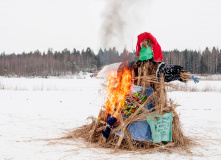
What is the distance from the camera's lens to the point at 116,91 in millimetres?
4316

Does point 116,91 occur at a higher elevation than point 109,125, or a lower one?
higher

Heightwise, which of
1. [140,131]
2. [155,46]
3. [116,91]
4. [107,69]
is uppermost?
[155,46]

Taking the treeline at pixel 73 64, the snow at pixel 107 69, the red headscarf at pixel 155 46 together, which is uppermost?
the treeline at pixel 73 64

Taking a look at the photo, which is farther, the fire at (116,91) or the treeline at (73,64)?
the treeline at (73,64)

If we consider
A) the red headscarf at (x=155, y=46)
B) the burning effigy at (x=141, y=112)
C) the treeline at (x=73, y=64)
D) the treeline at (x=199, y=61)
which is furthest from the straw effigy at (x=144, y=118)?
the treeline at (x=199, y=61)

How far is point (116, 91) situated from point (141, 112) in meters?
0.70

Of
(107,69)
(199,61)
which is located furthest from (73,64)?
(107,69)

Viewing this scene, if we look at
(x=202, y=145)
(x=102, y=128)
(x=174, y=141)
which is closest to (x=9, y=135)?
(x=102, y=128)

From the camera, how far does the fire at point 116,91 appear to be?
4.18 meters

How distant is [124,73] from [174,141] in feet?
5.47

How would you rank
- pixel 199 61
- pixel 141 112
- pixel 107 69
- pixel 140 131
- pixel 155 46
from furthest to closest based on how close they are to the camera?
1. pixel 199 61
2. pixel 107 69
3. pixel 155 46
4. pixel 141 112
5. pixel 140 131

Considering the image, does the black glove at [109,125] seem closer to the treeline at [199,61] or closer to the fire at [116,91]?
the fire at [116,91]

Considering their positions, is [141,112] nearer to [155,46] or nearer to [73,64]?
[155,46]


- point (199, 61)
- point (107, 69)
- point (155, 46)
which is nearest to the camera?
point (155, 46)
